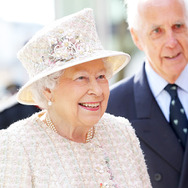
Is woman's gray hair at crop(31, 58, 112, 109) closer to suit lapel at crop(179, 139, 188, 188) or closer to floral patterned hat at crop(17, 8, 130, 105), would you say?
floral patterned hat at crop(17, 8, 130, 105)

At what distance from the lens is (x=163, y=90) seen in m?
3.83

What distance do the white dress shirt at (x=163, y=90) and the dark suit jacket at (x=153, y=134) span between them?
0.04 meters

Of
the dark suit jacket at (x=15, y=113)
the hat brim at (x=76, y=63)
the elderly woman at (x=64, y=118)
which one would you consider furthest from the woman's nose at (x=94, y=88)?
the dark suit jacket at (x=15, y=113)

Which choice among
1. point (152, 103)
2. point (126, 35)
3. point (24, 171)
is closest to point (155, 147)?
point (152, 103)

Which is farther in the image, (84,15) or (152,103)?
(152,103)

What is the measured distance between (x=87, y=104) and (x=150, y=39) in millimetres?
1254

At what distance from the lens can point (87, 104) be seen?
2725mm

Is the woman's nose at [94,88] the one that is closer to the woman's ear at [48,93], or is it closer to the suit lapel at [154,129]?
the woman's ear at [48,93]

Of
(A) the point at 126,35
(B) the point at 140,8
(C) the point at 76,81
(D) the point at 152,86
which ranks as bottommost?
(A) the point at 126,35

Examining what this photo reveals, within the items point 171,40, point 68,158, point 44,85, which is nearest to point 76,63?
point 44,85

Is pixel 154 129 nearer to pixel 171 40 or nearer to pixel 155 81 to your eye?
pixel 155 81

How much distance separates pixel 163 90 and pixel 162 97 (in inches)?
2.2

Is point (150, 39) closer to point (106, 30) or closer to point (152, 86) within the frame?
point (152, 86)

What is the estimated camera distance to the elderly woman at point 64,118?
2.63 m
